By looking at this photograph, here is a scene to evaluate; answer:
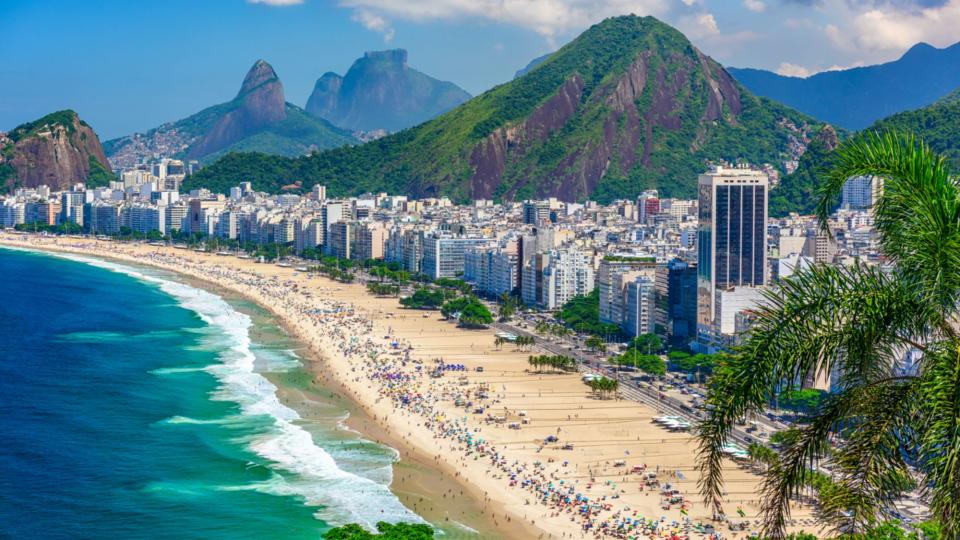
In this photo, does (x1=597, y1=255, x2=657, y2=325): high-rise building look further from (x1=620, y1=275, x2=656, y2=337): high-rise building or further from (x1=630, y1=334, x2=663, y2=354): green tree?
(x1=630, y1=334, x2=663, y2=354): green tree

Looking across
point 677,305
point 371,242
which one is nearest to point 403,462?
point 677,305

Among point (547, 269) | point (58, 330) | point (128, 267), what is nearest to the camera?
point (58, 330)

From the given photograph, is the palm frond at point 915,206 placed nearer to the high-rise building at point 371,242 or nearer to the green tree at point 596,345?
the green tree at point 596,345

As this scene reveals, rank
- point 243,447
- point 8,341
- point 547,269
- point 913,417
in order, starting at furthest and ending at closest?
point 547,269 → point 8,341 → point 243,447 → point 913,417

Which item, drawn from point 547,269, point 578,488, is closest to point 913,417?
point 578,488

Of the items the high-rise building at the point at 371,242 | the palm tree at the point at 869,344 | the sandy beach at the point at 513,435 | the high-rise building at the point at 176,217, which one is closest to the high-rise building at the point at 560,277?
the sandy beach at the point at 513,435

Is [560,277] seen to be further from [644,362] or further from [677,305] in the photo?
[644,362]

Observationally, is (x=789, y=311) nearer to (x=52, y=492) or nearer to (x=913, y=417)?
(x=913, y=417)
